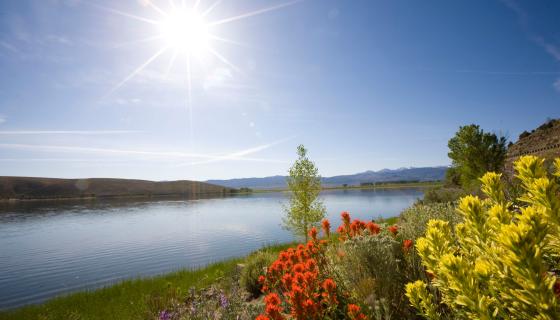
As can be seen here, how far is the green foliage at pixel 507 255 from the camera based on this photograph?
4.11 ft

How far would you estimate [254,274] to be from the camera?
10.2m

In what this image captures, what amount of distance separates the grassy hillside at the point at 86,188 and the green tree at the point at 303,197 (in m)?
145

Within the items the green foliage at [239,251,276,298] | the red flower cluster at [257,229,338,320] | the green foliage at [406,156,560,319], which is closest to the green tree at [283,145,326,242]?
the green foliage at [239,251,276,298]

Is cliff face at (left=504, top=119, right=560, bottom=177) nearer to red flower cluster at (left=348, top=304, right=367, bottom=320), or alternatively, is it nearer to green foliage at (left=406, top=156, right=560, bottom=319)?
red flower cluster at (left=348, top=304, right=367, bottom=320)

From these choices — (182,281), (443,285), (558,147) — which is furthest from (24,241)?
(558,147)

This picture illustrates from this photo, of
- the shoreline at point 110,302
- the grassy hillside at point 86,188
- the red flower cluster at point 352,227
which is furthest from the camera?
the grassy hillside at point 86,188

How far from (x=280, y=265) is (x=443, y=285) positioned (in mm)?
4686

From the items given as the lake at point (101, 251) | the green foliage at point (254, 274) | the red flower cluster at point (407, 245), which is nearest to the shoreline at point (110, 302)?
the green foliage at point (254, 274)

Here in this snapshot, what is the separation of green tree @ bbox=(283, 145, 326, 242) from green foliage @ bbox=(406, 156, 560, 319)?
19.0 metres

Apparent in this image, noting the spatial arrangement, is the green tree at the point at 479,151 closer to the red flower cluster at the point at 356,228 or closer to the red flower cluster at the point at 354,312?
the red flower cluster at the point at 356,228

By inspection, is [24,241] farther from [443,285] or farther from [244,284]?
[443,285]

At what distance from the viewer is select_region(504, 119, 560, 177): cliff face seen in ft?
93.1

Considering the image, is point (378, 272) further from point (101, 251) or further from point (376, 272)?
point (101, 251)

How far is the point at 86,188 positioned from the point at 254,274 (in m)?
164
